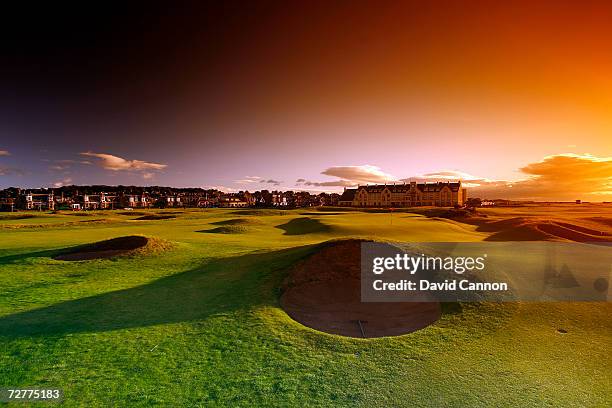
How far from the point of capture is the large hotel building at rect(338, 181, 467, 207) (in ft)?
409

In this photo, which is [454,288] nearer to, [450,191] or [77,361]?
[77,361]

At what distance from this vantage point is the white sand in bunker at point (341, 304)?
43.8 feet

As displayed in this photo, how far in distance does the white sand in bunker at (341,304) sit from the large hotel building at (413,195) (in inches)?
4399

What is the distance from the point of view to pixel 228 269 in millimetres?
21078

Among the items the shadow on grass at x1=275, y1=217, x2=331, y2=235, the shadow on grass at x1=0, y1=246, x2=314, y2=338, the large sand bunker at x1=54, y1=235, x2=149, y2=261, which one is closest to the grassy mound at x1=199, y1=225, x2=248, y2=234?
the shadow on grass at x1=275, y1=217, x2=331, y2=235

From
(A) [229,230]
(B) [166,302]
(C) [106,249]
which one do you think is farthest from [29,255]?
(A) [229,230]

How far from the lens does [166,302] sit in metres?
15.6

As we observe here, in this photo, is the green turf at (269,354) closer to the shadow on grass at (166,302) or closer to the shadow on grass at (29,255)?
the shadow on grass at (166,302)

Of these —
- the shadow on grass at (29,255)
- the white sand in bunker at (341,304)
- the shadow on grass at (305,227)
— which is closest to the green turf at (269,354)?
the white sand in bunker at (341,304)

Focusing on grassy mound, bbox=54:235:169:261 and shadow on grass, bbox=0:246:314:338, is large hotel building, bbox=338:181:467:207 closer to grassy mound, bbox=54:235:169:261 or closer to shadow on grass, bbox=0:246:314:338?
grassy mound, bbox=54:235:169:261

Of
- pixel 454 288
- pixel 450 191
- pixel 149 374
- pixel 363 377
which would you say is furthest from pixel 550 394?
pixel 450 191

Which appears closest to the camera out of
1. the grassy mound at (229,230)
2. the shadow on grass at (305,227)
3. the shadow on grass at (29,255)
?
the shadow on grass at (29,255)

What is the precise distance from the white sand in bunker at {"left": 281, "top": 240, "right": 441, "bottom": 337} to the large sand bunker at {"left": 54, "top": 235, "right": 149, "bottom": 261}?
49.1ft

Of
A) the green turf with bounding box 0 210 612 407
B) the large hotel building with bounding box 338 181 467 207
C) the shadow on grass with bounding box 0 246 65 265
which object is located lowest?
the green turf with bounding box 0 210 612 407
